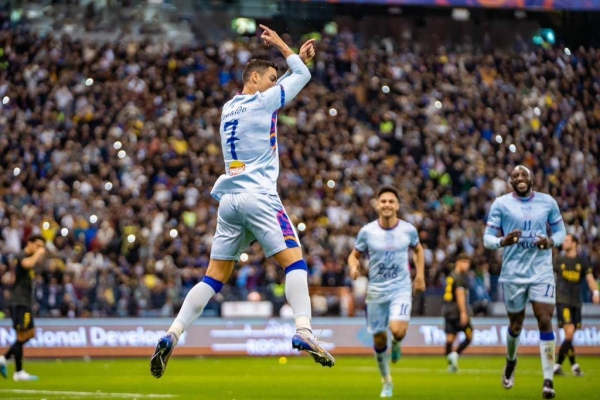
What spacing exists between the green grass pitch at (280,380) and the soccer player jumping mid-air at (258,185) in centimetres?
481

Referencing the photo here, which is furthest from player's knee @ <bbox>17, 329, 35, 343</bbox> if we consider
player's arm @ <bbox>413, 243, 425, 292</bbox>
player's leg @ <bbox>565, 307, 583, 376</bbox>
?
player's leg @ <bbox>565, 307, 583, 376</bbox>

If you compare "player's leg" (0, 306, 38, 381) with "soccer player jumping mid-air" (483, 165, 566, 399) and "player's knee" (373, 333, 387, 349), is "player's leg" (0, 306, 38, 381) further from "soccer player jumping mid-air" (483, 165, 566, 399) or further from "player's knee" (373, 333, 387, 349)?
"soccer player jumping mid-air" (483, 165, 566, 399)

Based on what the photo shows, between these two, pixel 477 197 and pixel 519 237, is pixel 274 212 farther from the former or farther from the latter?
pixel 477 197

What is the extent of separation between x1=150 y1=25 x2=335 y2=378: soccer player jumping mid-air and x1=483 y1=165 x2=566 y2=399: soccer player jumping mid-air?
506 cm

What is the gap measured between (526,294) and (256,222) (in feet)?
19.7

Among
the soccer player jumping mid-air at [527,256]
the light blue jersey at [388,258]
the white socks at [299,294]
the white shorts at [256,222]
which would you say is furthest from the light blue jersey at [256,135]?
the light blue jersey at [388,258]

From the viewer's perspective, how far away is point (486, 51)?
147 feet

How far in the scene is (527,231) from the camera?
15.4 metres

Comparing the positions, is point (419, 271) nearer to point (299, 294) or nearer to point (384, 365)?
point (384, 365)

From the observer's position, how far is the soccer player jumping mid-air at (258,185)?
35.5 feet

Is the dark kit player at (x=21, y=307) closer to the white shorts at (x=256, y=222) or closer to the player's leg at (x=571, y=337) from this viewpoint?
the white shorts at (x=256, y=222)

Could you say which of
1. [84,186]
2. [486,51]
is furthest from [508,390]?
[486,51]

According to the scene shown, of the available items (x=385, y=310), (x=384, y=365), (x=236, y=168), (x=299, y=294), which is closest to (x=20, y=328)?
(x=385, y=310)

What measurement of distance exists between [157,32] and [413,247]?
24.9m
